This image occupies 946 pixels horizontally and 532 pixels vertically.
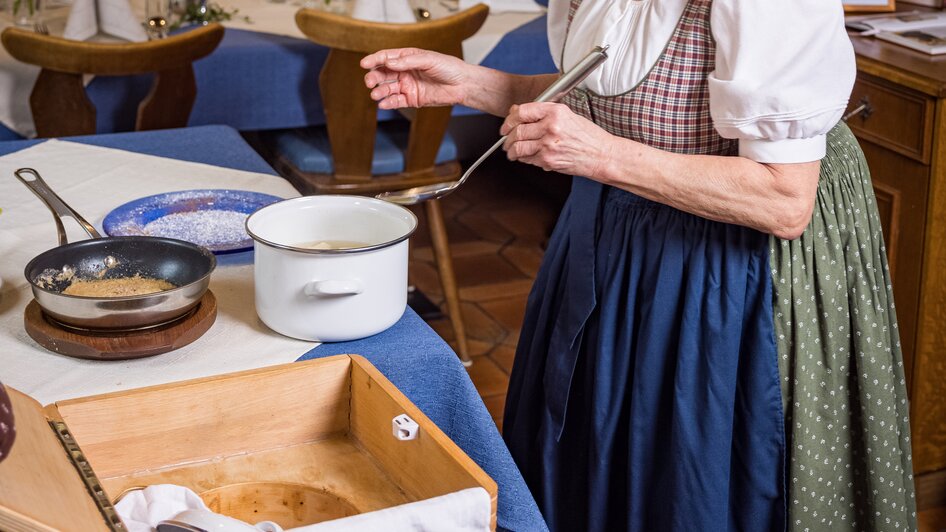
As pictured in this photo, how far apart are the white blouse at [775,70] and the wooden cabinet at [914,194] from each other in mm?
735

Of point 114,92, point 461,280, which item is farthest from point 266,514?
point 461,280

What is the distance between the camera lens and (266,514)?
93cm

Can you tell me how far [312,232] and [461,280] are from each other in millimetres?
1921

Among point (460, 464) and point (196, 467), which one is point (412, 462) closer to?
point (460, 464)

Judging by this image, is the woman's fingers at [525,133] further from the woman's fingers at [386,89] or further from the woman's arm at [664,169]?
the woman's fingers at [386,89]

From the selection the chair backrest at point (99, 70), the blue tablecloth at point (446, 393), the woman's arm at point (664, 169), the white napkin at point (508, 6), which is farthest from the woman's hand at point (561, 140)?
the white napkin at point (508, 6)

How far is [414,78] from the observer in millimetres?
1450

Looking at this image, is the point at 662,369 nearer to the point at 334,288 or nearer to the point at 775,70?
the point at 775,70

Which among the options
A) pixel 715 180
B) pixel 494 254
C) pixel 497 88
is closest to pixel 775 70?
pixel 715 180

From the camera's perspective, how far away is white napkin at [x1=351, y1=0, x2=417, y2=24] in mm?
2514

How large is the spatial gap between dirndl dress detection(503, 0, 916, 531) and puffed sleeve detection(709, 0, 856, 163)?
0.08 meters

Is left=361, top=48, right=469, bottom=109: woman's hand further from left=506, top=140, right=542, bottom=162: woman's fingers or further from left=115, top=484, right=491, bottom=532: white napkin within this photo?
left=115, top=484, right=491, bottom=532: white napkin

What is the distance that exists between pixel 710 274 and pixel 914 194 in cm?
78

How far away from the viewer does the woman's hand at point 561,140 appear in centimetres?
115
